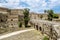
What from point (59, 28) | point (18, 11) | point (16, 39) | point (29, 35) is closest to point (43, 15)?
point (18, 11)

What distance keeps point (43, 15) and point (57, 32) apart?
32085mm

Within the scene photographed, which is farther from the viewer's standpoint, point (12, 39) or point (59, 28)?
point (12, 39)

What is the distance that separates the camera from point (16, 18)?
33281mm

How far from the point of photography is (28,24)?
30.3m

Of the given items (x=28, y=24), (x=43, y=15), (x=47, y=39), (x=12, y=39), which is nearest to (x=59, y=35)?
(x=47, y=39)

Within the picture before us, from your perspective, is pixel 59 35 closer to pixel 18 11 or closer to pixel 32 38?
pixel 32 38

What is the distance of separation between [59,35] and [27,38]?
8316mm

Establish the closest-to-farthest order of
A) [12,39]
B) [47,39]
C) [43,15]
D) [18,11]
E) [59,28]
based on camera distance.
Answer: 1. [59,28]
2. [47,39]
3. [12,39]
4. [18,11]
5. [43,15]

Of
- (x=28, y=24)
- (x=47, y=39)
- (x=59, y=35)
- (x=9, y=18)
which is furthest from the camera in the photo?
(x=9, y=18)

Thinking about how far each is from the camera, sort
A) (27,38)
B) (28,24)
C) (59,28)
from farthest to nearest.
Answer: (28,24)
(27,38)
(59,28)

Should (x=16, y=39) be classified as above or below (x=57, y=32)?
below

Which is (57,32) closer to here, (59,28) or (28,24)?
(59,28)

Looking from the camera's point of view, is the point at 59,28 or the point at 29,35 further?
the point at 29,35

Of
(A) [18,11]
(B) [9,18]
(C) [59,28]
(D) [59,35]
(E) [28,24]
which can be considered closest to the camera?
(D) [59,35]
